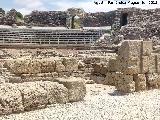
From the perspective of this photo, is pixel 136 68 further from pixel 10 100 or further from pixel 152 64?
pixel 10 100

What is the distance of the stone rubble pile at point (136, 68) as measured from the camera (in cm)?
1403

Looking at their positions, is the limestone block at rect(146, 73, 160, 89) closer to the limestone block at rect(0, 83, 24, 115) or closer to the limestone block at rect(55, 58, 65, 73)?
the limestone block at rect(55, 58, 65, 73)

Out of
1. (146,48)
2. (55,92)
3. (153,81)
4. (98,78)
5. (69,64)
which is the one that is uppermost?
(146,48)

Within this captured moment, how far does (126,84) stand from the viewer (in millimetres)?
13836

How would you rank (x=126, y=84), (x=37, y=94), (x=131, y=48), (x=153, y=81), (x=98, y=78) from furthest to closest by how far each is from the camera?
(x=98, y=78)
(x=153, y=81)
(x=131, y=48)
(x=126, y=84)
(x=37, y=94)

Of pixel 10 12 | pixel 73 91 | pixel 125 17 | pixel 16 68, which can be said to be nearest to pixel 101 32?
pixel 125 17

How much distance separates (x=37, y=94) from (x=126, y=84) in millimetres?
5009

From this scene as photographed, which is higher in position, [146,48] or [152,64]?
[146,48]

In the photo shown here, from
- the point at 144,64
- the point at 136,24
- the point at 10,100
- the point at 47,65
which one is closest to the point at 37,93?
the point at 10,100

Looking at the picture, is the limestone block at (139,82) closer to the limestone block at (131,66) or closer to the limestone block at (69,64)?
the limestone block at (131,66)

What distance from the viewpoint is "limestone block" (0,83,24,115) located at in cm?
898

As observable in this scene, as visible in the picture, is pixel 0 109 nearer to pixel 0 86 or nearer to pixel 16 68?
pixel 0 86

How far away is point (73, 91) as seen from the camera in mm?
11047

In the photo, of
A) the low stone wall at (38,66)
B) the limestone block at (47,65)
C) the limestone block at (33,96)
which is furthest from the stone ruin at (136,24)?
the limestone block at (33,96)
